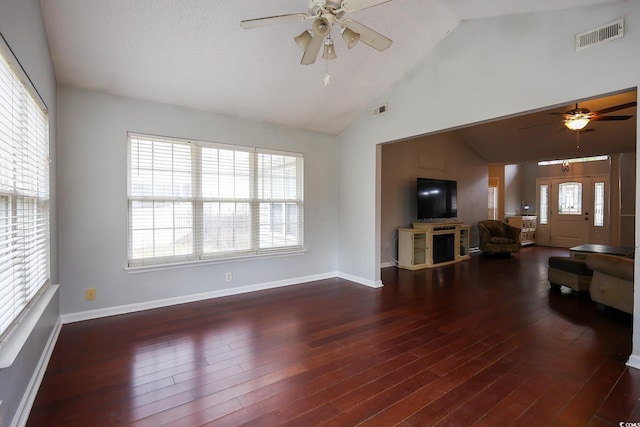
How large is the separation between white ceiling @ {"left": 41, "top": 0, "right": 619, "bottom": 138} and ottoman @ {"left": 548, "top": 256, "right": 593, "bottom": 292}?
10.3ft

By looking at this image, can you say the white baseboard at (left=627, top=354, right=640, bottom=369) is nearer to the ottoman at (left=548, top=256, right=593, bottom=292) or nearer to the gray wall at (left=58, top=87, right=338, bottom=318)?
the ottoman at (left=548, top=256, right=593, bottom=292)

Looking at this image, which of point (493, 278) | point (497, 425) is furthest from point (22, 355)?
point (493, 278)

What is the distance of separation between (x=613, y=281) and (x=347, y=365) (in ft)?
9.98

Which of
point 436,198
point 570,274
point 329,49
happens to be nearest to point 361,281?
point 570,274

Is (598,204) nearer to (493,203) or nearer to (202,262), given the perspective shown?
(493,203)

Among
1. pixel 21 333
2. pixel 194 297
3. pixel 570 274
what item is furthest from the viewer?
pixel 570 274

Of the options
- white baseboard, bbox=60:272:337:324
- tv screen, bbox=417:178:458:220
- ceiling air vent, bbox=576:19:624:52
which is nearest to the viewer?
ceiling air vent, bbox=576:19:624:52

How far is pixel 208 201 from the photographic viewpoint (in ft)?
12.6

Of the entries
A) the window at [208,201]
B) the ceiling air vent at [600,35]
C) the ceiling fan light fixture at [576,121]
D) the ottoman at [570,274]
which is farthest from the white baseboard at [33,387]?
the ceiling fan light fixture at [576,121]

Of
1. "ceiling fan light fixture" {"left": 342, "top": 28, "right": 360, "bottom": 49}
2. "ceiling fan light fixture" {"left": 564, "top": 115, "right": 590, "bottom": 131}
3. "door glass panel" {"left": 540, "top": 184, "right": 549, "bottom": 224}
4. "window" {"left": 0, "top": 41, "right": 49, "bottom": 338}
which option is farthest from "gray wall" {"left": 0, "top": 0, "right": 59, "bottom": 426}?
"door glass panel" {"left": 540, "top": 184, "right": 549, "bottom": 224}

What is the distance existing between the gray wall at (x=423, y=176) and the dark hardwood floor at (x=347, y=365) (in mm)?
2456

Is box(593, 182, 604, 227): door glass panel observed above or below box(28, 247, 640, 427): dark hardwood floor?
above

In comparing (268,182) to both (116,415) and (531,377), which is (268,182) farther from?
(531,377)

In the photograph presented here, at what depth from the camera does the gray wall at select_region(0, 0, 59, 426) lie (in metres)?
1.52
